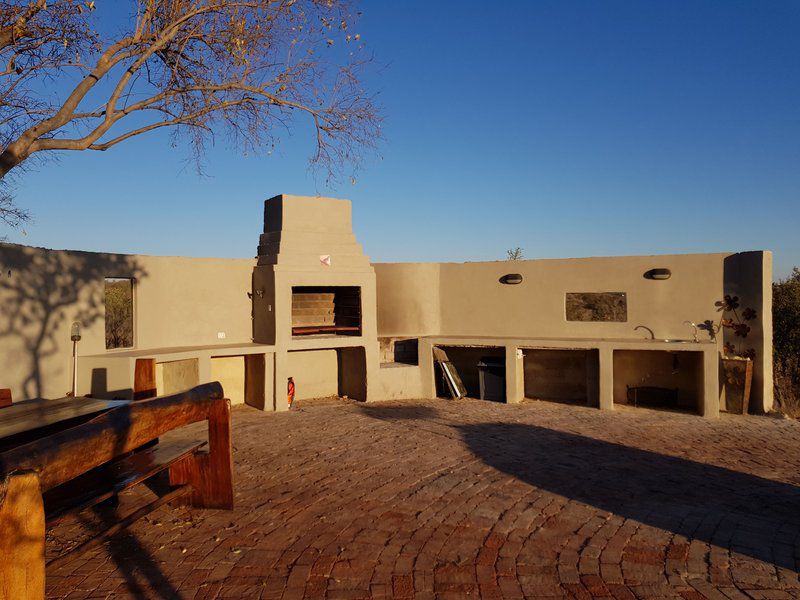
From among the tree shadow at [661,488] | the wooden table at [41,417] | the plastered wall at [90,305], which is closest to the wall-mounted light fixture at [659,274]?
the tree shadow at [661,488]

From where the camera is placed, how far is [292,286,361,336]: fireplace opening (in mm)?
14258

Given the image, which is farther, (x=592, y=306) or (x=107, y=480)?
(x=592, y=306)

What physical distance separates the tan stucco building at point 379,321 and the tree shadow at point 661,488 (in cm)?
467

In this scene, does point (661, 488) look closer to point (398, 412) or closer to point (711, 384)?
point (398, 412)

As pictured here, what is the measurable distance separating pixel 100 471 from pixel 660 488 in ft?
19.5

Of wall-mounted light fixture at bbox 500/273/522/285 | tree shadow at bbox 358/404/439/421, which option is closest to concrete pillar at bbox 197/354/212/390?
tree shadow at bbox 358/404/439/421

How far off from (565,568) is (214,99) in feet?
25.9

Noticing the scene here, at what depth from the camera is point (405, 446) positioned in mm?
8852

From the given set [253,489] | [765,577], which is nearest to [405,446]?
[253,489]

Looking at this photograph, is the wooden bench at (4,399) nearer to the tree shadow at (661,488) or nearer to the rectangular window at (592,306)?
the tree shadow at (661,488)

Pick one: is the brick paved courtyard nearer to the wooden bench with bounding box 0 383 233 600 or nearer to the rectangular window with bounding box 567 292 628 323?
the wooden bench with bounding box 0 383 233 600

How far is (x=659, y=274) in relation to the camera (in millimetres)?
13680

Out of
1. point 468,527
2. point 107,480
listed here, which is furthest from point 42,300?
point 468,527

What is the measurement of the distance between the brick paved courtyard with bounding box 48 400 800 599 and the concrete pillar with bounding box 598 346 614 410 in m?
3.92
